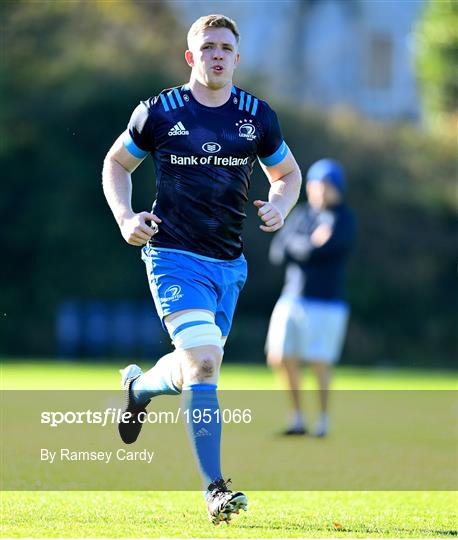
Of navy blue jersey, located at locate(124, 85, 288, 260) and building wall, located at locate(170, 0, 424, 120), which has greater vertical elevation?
building wall, located at locate(170, 0, 424, 120)

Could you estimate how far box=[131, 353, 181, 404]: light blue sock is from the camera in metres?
6.37

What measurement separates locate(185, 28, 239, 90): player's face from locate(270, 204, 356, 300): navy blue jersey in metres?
5.08

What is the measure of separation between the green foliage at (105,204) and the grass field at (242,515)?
16.5 m

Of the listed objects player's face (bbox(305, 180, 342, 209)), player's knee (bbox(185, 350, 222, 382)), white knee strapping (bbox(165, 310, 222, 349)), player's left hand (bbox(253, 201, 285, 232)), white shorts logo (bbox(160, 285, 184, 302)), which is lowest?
player's knee (bbox(185, 350, 222, 382))

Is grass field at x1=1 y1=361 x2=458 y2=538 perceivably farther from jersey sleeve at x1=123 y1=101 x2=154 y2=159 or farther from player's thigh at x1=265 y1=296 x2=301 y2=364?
player's thigh at x1=265 y1=296 x2=301 y2=364

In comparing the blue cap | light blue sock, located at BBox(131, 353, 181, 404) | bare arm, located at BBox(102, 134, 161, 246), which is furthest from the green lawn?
bare arm, located at BBox(102, 134, 161, 246)

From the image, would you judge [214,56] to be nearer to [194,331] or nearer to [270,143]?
[270,143]

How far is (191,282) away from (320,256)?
17.1 feet

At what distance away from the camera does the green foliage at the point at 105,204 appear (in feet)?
78.4

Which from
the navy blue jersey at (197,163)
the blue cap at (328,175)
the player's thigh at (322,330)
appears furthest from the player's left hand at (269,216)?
the blue cap at (328,175)

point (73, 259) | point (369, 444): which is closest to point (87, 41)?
point (73, 259)

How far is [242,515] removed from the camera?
6.19 m

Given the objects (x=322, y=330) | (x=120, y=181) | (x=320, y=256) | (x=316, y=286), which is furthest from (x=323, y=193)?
(x=120, y=181)

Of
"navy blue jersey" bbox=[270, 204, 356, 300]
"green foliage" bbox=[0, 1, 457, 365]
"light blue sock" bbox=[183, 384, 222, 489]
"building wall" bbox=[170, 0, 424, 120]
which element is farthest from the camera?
"building wall" bbox=[170, 0, 424, 120]
